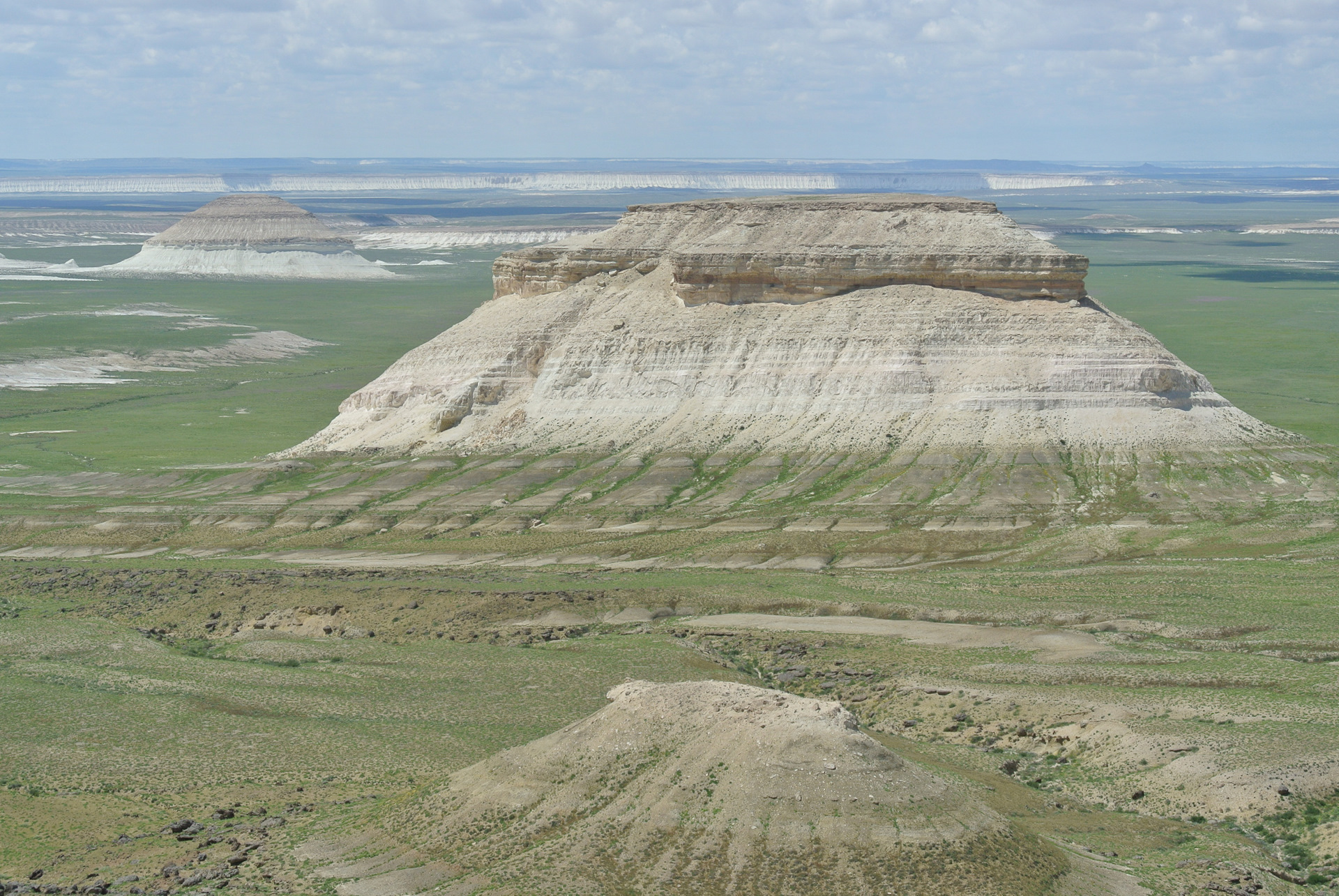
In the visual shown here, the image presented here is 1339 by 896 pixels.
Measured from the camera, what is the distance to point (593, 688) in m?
40.6

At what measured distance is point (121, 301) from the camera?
178500 millimetres

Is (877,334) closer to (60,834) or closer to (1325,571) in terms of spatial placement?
(1325,571)

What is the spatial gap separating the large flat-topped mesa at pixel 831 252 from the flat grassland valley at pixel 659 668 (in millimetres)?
3939

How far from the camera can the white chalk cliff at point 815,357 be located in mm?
68938

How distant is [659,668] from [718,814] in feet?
50.8

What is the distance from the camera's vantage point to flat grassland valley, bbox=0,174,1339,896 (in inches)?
1074

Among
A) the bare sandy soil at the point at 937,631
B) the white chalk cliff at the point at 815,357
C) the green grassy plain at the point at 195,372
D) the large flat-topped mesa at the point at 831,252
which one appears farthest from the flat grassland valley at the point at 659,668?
the large flat-topped mesa at the point at 831,252

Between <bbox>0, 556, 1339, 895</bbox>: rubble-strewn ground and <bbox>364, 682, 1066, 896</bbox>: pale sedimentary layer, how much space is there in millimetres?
1858

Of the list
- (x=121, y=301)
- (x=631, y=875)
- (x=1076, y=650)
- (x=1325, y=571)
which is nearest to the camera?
(x=631, y=875)

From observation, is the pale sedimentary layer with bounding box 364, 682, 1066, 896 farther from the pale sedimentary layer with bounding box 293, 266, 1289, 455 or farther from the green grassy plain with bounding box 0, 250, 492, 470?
the green grassy plain with bounding box 0, 250, 492, 470

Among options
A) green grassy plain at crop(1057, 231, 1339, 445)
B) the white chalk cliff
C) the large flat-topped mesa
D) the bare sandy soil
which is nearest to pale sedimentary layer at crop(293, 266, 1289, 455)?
the white chalk cliff

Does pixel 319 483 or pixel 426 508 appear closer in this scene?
pixel 426 508

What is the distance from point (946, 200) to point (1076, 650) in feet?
127

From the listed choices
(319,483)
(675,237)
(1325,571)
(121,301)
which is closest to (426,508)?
(319,483)
